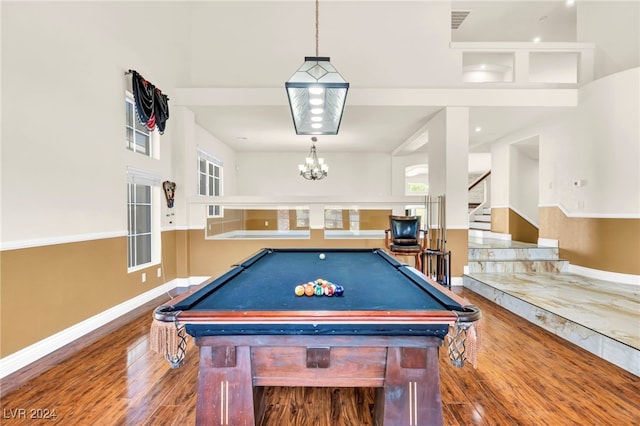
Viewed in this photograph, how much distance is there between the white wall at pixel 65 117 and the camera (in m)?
2.42

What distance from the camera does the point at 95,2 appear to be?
3221 mm

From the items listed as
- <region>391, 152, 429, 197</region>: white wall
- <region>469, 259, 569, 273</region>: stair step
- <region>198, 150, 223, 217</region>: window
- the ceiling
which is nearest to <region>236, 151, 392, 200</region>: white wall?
<region>391, 152, 429, 197</region>: white wall

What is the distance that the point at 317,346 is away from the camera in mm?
1457

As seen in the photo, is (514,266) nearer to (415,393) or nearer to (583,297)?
(583,297)

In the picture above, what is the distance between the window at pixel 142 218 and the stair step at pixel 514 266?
17.3ft

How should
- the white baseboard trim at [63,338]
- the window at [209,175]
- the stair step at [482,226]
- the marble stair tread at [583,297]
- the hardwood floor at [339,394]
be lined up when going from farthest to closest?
the stair step at [482,226], the window at [209,175], the marble stair tread at [583,297], the white baseboard trim at [63,338], the hardwood floor at [339,394]

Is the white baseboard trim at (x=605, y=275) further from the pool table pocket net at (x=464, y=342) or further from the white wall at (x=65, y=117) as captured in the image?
the white wall at (x=65, y=117)

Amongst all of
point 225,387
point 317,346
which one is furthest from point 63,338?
point 317,346

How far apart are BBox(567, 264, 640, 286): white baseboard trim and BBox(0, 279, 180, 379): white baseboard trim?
6970mm

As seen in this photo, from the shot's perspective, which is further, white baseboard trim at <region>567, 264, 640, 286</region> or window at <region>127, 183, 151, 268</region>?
white baseboard trim at <region>567, 264, 640, 286</region>

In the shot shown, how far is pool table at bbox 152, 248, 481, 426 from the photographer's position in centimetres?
135

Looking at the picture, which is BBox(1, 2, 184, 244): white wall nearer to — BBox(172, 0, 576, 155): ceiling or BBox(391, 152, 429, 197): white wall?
BBox(172, 0, 576, 155): ceiling

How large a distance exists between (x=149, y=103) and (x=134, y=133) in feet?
1.59

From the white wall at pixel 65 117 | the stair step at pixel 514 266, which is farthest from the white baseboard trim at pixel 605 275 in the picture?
the white wall at pixel 65 117
